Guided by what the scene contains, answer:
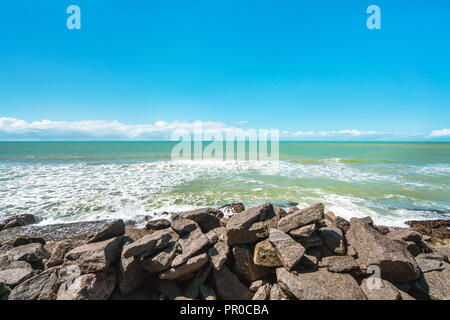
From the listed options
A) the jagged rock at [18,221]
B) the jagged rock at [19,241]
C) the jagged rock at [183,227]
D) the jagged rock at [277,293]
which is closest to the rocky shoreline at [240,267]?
the jagged rock at [277,293]

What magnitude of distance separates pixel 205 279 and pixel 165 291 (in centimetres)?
83

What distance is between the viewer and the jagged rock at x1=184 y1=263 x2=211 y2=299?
3.85m

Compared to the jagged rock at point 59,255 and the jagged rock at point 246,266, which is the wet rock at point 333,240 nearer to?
the jagged rock at point 246,266

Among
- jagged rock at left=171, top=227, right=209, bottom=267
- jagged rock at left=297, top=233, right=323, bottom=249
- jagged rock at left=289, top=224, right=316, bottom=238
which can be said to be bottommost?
jagged rock at left=171, top=227, right=209, bottom=267

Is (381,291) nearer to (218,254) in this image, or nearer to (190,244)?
(218,254)

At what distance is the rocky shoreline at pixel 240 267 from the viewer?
360 cm

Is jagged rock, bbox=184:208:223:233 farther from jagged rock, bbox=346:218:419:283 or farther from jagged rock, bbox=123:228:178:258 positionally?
jagged rock, bbox=346:218:419:283

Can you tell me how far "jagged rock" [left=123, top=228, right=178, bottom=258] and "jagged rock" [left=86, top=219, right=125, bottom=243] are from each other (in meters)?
0.86

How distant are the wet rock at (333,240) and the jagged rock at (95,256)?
4.72m

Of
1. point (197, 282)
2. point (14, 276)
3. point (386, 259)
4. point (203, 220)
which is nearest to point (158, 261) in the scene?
point (197, 282)

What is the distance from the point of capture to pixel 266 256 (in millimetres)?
4129

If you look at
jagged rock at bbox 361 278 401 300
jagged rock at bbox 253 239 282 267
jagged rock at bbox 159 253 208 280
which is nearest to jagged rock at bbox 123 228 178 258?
jagged rock at bbox 159 253 208 280
